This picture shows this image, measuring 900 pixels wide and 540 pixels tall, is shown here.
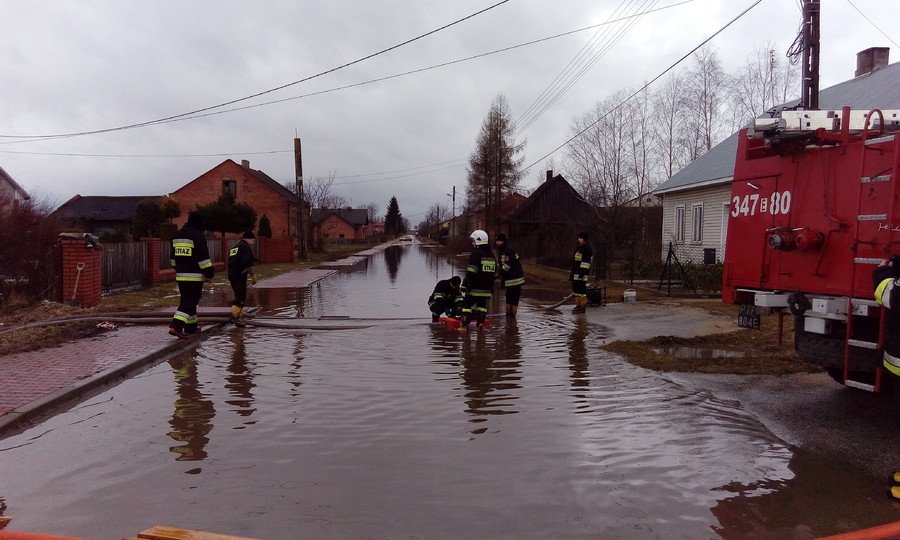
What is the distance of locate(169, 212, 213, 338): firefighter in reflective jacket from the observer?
929 centimetres

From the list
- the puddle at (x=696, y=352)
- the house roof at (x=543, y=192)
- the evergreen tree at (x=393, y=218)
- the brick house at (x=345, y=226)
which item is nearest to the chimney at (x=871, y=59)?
the puddle at (x=696, y=352)

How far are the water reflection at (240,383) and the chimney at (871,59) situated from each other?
20972mm

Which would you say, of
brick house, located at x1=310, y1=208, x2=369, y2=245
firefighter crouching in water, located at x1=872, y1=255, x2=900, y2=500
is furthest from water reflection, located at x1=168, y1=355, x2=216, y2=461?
brick house, located at x1=310, y1=208, x2=369, y2=245

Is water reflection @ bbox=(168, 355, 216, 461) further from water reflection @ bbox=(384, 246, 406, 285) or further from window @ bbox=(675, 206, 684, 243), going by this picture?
window @ bbox=(675, 206, 684, 243)

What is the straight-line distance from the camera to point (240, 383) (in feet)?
22.5

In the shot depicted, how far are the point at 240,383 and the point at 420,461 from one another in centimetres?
308

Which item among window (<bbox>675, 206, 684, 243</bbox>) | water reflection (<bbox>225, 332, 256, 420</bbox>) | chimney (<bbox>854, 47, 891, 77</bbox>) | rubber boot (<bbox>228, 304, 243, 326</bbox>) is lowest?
water reflection (<bbox>225, 332, 256, 420</bbox>)

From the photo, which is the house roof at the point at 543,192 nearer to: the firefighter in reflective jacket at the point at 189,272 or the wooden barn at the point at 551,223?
the wooden barn at the point at 551,223

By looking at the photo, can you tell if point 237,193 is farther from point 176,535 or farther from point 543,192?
point 176,535

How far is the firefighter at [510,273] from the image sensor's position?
11.2m

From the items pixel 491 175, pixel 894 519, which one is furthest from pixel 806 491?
pixel 491 175

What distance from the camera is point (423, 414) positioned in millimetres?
5719

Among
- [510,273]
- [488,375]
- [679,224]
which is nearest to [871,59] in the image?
[679,224]

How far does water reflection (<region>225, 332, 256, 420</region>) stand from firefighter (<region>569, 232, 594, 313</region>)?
20.9ft
